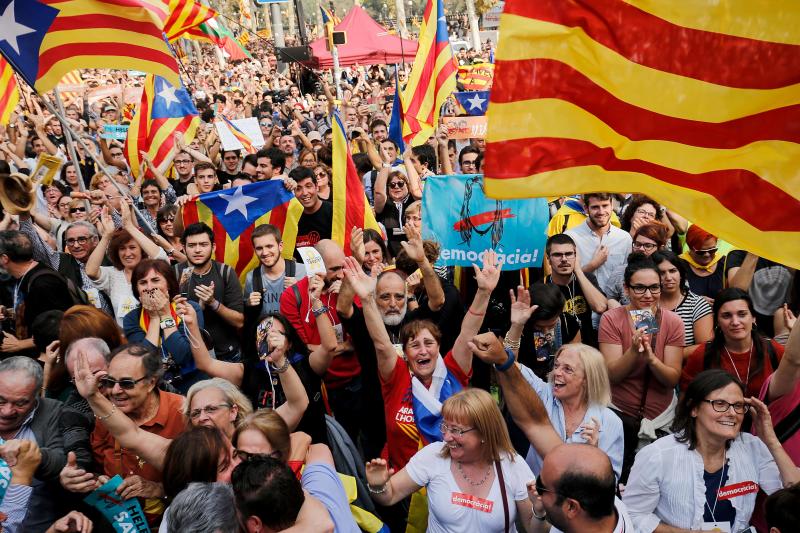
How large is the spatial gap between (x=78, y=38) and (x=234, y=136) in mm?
3893

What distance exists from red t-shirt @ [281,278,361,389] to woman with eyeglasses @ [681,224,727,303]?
249 cm

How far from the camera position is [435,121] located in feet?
27.9

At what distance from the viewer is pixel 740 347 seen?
4238mm

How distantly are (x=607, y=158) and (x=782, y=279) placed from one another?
9.37 ft

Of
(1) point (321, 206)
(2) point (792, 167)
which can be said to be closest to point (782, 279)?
(2) point (792, 167)

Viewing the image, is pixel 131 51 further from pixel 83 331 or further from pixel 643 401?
pixel 643 401

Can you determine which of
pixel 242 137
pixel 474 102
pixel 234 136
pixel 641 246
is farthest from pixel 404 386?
pixel 474 102

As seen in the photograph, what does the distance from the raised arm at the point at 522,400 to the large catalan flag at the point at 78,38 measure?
4133 mm

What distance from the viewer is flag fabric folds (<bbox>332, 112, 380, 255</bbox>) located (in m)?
6.50

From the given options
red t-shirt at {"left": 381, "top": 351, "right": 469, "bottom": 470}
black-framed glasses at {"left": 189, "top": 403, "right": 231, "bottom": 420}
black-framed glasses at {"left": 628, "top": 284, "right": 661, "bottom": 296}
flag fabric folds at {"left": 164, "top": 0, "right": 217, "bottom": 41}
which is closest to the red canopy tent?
flag fabric folds at {"left": 164, "top": 0, "right": 217, "bottom": 41}

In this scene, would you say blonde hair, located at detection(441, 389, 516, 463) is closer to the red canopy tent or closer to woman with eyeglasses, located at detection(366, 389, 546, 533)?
woman with eyeglasses, located at detection(366, 389, 546, 533)

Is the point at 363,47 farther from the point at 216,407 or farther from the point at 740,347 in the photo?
the point at 216,407

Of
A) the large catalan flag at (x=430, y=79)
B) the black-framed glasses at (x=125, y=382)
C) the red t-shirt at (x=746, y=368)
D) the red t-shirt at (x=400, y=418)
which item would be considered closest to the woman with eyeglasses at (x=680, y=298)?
the red t-shirt at (x=746, y=368)

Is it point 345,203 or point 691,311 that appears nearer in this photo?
point 691,311
